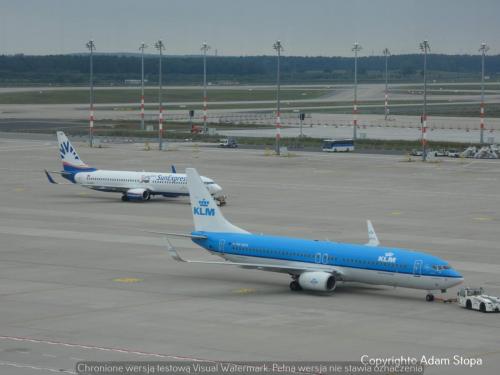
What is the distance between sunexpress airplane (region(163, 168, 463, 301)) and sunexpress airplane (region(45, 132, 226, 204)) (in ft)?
112

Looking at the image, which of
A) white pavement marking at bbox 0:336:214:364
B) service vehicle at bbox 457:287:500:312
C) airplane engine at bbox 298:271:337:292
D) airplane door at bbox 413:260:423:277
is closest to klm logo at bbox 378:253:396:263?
airplane door at bbox 413:260:423:277

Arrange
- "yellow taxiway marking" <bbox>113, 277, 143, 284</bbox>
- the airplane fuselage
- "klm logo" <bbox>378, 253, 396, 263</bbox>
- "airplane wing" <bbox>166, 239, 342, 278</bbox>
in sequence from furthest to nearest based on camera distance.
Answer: "yellow taxiway marking" <bbox>113, 277, 143, 284</bbox> < "airplane wing" <bbox>166, 239, 342, 278</bbox> < "klm logo" <bbox>378, 253, 396, 263</bbox> < the airplane fuselage

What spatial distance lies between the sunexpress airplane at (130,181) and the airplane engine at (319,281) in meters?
39.7

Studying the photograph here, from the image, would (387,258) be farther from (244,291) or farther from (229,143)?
(229,143)

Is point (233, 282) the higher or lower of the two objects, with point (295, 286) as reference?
lower

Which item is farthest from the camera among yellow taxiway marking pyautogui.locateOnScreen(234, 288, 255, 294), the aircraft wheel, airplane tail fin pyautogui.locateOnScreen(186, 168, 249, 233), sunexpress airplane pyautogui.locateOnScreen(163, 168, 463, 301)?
airplane tail fin pyautogui.locateOnScreen(186, 168, 249, 233)

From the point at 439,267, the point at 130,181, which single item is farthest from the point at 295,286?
the point at 130,181

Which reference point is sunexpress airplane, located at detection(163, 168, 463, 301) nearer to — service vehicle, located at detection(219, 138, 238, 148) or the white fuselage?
the white fuselage

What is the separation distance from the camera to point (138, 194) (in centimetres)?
9838

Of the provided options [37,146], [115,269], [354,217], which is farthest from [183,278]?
[37,146]

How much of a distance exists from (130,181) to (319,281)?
155 ft

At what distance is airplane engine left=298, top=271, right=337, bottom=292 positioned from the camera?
55188mm

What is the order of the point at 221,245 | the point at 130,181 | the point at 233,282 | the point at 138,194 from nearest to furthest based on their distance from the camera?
the point at 233,282 < the point at 221,245 < the point at 138,194 < the point at 130,181

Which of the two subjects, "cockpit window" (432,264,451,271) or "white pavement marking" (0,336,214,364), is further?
"cockpit window" (432,264,451,271)
